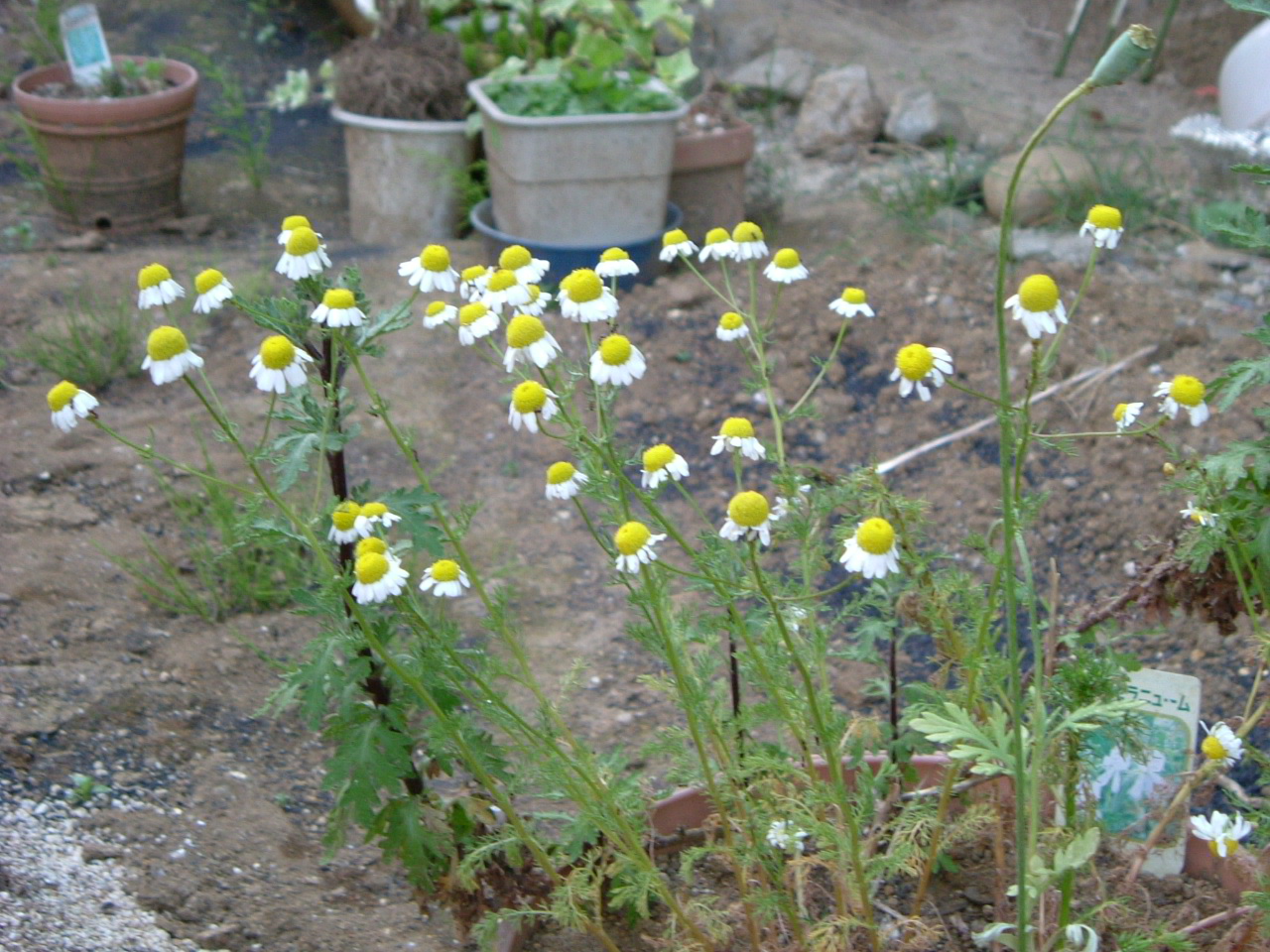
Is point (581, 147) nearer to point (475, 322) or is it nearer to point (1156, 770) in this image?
point (475, 322)

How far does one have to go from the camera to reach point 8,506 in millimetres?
2707

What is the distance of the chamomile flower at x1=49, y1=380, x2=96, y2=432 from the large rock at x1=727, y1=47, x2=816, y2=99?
14.8 ft

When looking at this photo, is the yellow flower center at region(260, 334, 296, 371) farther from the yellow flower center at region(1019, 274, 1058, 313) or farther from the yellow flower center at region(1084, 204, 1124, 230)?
the yellow flower center at region(1084, 204, 1124, 230)

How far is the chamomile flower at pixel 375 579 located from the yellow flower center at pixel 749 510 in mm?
375

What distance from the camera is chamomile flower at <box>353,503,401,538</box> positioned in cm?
139

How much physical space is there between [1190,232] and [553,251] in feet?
6.72

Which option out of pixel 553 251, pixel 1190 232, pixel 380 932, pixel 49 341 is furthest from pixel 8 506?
pixel 1190 232

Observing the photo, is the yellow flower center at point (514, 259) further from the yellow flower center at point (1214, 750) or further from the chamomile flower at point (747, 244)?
the yellow flower center at point (1214, 750)

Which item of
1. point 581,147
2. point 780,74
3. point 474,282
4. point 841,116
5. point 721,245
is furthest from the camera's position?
point 780,74

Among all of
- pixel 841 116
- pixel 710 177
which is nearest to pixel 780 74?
pixel 841 116

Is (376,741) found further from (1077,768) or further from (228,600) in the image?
(228,600)

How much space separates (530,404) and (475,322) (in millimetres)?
165

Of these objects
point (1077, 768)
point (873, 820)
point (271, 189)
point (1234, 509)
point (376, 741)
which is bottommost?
point (271, 189)

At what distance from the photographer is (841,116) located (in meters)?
5.12
